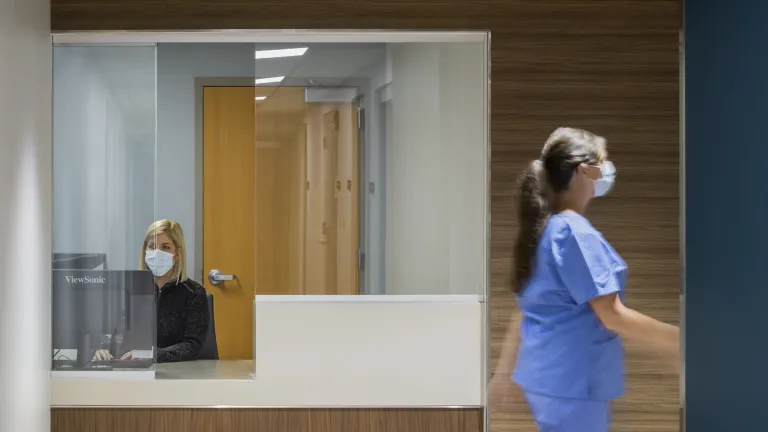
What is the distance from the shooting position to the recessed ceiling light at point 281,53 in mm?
3627

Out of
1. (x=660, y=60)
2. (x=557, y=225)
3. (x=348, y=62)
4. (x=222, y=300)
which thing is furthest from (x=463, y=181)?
(x=222, y=300)

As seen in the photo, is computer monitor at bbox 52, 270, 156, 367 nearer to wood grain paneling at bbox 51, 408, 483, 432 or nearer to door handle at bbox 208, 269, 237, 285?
wood grain paneling at bbox 51, 408, 483, 432

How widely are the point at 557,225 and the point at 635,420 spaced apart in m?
0.90

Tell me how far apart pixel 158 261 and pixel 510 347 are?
1.71 metres

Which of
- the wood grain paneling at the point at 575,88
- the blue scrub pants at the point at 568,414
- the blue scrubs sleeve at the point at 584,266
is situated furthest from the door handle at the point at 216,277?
the blue scrubs sleeve at the point at 584,266

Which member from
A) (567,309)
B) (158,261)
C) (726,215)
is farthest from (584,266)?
(158,261)

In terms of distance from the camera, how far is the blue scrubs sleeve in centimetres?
339

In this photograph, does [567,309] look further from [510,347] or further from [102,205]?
[102,205]

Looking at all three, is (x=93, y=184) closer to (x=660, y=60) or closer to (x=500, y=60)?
(x=500, y=60)

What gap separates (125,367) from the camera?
11.9ft

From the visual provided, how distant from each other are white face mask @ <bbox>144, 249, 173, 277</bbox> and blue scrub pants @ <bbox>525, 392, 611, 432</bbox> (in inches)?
68.2

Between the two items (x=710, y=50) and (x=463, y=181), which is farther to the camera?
(x=463, y=181)

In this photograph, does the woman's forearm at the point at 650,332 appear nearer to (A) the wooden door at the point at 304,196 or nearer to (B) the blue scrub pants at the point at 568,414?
(B) the blue scrub pants at the point at 568,414

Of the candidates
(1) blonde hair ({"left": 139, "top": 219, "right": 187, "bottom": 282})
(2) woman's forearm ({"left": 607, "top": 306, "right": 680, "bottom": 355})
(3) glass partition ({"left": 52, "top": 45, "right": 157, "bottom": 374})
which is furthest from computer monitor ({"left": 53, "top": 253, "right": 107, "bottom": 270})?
(2) woman's forearm ({"left": 607, "top": 306, "right": 680, "bottom": 355})
